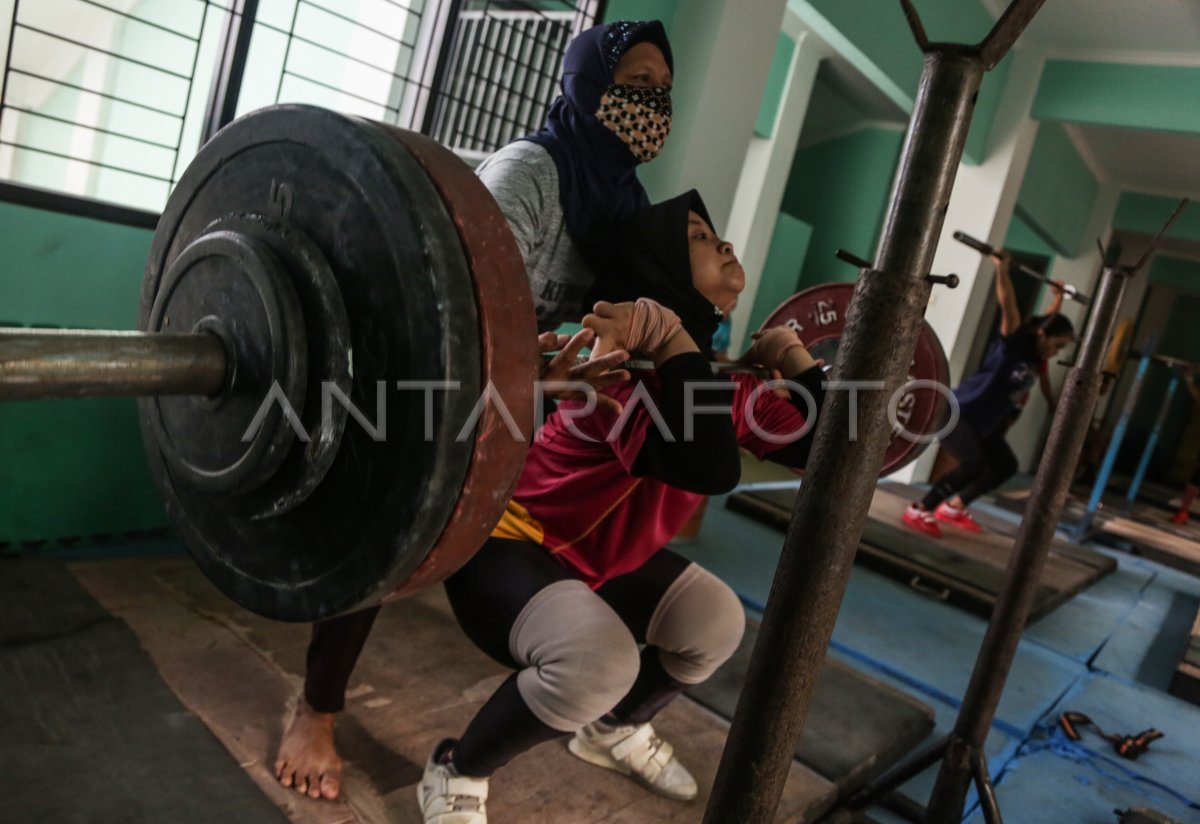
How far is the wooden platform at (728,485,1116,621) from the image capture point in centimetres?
363

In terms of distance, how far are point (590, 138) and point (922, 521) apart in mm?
3857

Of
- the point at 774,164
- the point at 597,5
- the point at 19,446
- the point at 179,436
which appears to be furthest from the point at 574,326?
the point at 774,164

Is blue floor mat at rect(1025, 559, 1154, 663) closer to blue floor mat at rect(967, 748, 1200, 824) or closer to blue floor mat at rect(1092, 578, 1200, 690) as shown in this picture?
blue floor mat at rect(1092, 578, 1200, 690)

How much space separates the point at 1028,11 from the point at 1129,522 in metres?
7.53

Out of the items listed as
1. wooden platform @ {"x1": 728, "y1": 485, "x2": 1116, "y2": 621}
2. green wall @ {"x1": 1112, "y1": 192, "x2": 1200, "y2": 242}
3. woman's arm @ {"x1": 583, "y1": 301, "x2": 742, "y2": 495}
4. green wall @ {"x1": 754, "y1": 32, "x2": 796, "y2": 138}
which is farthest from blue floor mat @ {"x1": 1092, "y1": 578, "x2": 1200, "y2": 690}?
green wall @ {"x1": 1112, "y1": 192, "x2": 1200, "y2": 242}

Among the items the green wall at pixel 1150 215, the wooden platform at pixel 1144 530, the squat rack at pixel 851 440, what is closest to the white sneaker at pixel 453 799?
the squat rack at pixel 851 440

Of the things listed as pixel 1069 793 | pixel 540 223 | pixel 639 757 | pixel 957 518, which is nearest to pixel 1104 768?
pixel 1069 793

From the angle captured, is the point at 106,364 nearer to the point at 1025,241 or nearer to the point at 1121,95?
the point at 1121,95

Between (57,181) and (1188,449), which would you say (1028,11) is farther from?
(1188,449)

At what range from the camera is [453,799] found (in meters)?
1.41

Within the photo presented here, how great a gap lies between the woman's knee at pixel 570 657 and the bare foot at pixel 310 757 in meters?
0.44

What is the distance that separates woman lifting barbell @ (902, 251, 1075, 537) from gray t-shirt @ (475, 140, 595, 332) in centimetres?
304

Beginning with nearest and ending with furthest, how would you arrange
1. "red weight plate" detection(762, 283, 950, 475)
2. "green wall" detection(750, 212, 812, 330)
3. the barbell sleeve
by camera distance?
the barbell sleeve, "red weight plate" detection(762, 283, 950, 475), "green wall" detection(750, 212, 812, 330)

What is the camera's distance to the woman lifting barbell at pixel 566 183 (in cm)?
147
